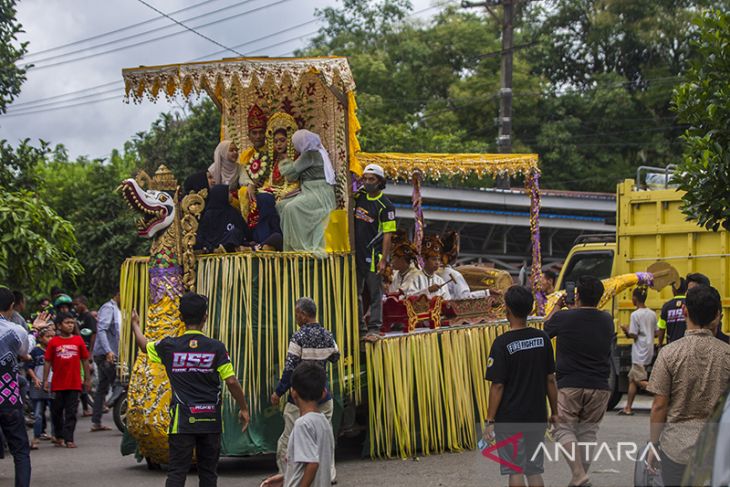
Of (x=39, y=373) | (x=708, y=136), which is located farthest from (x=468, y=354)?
(x=39, y=373)

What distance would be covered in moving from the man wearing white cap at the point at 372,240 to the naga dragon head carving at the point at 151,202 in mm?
1985

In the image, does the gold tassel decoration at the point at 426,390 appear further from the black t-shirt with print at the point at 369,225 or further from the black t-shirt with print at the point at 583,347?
the black t-shirt with print at the point at 583,347

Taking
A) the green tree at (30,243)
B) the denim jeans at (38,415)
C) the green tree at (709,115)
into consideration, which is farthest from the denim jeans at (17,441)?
the green tree at (709,115)

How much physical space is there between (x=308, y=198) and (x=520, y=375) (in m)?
4.56

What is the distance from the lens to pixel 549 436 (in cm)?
884

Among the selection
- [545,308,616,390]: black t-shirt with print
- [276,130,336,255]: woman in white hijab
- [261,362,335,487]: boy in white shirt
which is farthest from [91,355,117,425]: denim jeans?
[261,362,335,487]: boy in white shirt

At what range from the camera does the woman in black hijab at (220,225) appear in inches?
440

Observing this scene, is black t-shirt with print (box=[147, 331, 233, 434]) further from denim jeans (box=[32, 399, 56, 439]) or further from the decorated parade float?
denim jeans (box=[32, 399, 56, 439])

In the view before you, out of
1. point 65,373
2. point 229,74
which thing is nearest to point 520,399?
point 229,74

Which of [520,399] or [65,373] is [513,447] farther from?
[65,373]

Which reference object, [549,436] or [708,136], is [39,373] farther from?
[708,136]

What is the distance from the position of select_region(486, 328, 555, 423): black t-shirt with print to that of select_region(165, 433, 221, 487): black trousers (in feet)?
6.98

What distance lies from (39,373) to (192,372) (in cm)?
928

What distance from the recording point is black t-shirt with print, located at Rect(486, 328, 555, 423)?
7496mm
